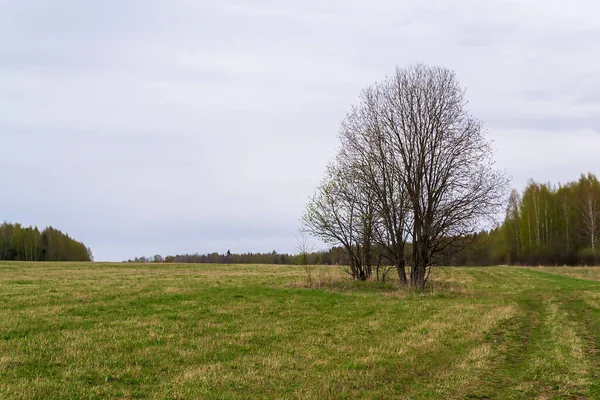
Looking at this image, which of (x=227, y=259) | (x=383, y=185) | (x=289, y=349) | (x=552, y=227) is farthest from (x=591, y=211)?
(x=227, y=259)

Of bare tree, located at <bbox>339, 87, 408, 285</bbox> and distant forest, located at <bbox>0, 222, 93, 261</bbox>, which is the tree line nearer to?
distant forest, located at <bbox>0, 222, 93, 261</bbox>

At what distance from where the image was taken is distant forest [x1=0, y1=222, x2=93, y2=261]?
11731 centimetres

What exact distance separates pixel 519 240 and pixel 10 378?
304 feet

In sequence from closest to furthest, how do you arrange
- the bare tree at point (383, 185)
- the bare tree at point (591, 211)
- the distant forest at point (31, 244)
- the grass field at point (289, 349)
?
the grass field at point (289, 349), the bare tree at point (383, 185), the bare tree at point (591, 211), the distant forest at point (31, 244)

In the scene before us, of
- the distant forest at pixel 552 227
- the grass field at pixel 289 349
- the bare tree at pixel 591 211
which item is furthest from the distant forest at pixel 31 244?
the bare tree at pixel 591 211

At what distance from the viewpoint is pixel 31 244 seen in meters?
118

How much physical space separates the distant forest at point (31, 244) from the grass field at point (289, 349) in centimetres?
10868

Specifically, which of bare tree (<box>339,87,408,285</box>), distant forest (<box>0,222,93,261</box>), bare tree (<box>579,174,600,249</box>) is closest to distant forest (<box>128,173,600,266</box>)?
bare tree (<box>579,174,600,249</box>)

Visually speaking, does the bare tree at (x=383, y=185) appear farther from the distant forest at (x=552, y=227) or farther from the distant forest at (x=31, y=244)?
the distant forest at (x=31, y=244)

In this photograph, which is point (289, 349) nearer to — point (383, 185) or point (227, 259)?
point (383, 185)

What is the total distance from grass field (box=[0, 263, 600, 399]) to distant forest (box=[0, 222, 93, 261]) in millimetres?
108682

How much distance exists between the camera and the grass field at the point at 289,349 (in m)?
8.78

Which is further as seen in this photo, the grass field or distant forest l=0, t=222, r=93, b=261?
distant forest l=0, t=222, r=93, b=261

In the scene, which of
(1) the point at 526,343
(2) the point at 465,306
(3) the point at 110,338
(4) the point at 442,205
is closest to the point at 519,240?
(4) the point at 442,205
